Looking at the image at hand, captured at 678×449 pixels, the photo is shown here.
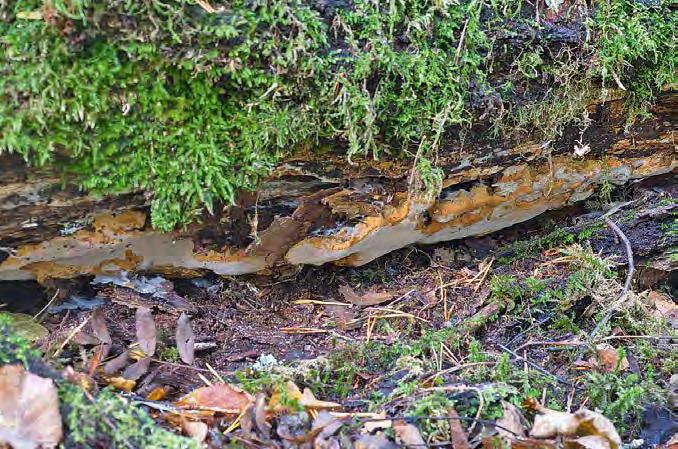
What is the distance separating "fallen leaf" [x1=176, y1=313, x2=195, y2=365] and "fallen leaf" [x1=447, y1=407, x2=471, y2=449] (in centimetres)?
96

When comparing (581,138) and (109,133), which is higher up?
(109,133)

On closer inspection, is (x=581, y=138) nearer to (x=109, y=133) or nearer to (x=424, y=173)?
(x=424, y=173)

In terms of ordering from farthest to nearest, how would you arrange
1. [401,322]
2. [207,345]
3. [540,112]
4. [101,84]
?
[401,322] < [540,112] < [207,345] < [101,84]

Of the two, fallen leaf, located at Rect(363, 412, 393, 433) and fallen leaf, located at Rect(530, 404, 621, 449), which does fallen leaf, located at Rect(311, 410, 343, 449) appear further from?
fallen leaf, located at Rect(530, 404, 621, 449)

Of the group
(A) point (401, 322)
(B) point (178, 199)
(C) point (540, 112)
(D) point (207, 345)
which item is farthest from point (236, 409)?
(C) point (540, 112)

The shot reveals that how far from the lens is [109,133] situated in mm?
1683

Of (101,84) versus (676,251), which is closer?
(101,84)

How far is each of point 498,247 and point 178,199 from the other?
5.96ft

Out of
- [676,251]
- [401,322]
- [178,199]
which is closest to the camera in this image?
[178,199]

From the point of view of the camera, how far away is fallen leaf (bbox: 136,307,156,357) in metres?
1.92

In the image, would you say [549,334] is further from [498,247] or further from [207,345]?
[207,345]

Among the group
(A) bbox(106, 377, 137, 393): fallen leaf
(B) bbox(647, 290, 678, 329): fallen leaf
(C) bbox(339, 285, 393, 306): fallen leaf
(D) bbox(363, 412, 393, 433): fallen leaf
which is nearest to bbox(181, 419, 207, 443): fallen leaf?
(A) bbox(106, 377, 137, 393): fallen leaf

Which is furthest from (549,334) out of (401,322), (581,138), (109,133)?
(109,133)

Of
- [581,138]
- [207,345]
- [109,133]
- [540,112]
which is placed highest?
[109,133]
